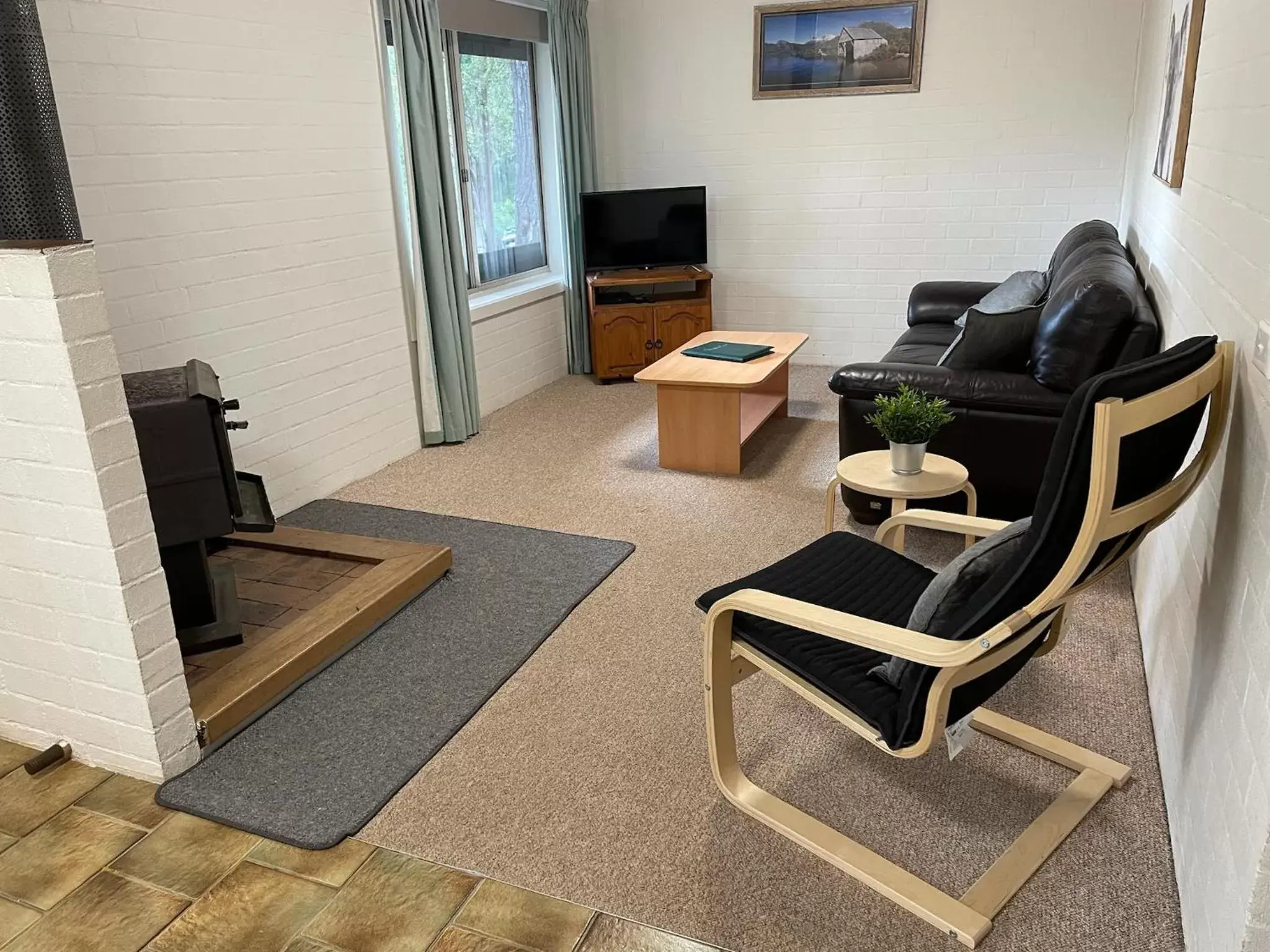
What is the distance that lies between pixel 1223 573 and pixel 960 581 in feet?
1.56

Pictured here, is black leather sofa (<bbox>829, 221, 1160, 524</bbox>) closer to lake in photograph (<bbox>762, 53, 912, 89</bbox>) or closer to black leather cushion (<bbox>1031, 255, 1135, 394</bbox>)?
black leather cushion (<bbox>1031, 255, 1135, 394</bbox>)

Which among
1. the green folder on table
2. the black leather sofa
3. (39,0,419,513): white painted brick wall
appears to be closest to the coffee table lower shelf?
the green folder on table

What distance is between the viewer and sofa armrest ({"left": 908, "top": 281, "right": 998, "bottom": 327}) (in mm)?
5016

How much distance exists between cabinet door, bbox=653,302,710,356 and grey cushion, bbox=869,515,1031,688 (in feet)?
13.3

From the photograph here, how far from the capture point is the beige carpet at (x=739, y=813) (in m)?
1.78

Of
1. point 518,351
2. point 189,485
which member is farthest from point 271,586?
point 518,351

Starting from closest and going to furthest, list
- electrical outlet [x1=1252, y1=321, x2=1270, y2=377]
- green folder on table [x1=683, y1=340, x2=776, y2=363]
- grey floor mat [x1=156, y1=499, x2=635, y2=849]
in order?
electrical outlet [x1=1252, y1=321, x2=1270, y2=377], grey floor mat [x1=156, y1=499, x2=635, y2=849], green folder on table [x1=683, y1=340, x2=776, y2=363]

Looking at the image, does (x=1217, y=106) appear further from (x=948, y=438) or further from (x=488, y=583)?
(x=488, y=583)

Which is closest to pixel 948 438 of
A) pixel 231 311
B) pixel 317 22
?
pixel 231 311

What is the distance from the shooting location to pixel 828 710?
6.06 feet

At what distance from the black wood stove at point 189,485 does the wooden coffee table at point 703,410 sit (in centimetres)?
194

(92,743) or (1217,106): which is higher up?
(1217,106)

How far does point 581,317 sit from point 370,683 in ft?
12.4

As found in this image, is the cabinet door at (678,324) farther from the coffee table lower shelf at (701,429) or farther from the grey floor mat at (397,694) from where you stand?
the grey floor mat at (397,694)
